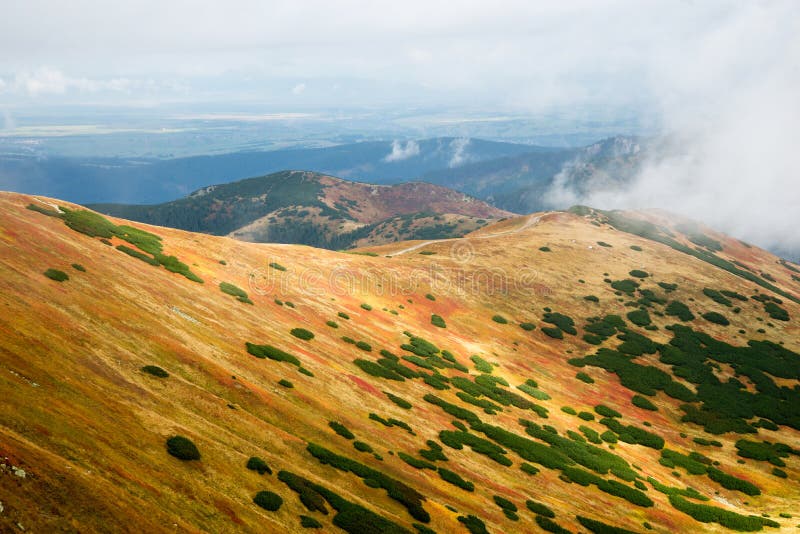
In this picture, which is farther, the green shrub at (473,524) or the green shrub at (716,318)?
the green shrub at (716,318)

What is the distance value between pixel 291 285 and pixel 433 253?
1806 inches

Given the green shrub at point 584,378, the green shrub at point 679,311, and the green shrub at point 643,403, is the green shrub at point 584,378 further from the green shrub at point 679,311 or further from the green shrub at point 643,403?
the green shrub at point 679,311

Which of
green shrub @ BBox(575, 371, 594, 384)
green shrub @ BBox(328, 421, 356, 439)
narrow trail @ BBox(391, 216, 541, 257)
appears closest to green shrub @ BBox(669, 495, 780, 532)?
green shrub @ BBox(575, 371, 594, 384)

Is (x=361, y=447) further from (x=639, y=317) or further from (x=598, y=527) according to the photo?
(x=639, y=317)

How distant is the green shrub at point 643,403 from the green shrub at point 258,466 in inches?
2087

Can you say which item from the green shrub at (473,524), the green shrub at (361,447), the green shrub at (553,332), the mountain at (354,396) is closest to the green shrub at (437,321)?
the mountain at (354,396)

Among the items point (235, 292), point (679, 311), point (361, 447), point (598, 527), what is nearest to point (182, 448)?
point (361, 447)

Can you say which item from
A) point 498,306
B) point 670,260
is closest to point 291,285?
point 498,306

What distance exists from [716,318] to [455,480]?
80.9 meters

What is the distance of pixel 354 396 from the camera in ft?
112

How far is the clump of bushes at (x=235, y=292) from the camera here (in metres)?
44.0

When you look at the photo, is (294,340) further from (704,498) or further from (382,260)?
(382,260)

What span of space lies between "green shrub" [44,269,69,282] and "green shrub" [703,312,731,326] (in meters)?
96.7

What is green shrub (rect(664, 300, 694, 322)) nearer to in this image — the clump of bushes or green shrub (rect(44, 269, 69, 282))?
the clump of bushes
